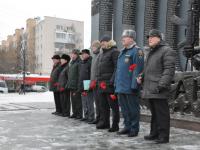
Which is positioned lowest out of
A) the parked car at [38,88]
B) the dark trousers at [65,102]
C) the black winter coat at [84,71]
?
the parked car at [38,88]

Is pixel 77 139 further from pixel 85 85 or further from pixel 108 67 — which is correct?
pixel 85 85

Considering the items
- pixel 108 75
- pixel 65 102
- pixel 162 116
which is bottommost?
pixel 65 102

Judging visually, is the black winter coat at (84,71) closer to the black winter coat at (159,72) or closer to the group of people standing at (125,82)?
the group of people standing at (125,82)

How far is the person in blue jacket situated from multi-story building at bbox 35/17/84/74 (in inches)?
2927

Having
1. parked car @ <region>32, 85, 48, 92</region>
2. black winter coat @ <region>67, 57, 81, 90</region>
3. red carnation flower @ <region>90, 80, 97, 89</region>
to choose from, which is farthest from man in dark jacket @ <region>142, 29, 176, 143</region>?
parked car @ <region>32, 85, 48, 92</region>

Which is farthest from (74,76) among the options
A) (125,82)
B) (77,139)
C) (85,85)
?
(77,139)

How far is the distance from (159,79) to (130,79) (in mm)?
693

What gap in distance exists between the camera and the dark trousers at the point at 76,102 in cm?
866

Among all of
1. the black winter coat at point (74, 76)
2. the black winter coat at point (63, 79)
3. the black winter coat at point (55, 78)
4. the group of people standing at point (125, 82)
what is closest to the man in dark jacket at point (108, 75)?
the group of people standing at point (125, 82)

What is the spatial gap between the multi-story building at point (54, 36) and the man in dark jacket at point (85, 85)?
72.3 metres

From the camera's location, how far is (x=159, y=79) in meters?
5.52

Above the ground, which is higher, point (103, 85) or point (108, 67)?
point (108, 67)

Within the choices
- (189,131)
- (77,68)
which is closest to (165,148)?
(189,131)

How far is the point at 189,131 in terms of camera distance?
6594 millimetres
